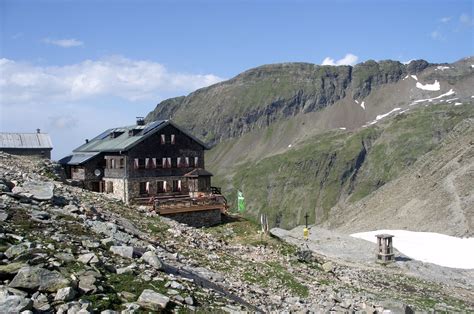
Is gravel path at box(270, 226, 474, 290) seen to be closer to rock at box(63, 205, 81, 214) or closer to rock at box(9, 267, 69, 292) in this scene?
rock at box(63, 205, 81, 214)

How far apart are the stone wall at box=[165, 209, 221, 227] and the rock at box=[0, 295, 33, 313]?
29.4 meters

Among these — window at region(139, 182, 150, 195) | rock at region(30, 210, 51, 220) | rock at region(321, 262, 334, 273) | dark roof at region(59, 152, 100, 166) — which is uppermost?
dark roof at region(59, 152, 100, 166)

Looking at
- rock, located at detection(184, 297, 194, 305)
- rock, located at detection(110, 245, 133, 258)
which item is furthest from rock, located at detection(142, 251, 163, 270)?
rock, located at detection(184, 297, 194, 305)

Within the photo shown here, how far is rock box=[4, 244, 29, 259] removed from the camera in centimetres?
1381

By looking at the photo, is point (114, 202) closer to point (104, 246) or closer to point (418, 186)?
point (104, 246)

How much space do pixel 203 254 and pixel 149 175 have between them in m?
23.9

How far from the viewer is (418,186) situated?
79000 millimetres

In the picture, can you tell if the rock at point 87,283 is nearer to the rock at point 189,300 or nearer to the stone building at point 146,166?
the rock at point 189,300

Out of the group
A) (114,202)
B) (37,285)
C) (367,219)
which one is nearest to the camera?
(37,285)

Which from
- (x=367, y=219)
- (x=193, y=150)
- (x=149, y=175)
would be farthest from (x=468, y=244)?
(x=149, y=175)

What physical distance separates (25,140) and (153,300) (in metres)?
54.2

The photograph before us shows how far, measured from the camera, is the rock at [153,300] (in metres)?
13.3

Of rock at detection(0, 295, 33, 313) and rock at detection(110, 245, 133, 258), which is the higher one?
rock at detection(110, 245, 133, 258)

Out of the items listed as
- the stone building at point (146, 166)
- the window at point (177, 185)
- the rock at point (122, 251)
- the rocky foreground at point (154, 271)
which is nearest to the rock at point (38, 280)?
the rocky foreground at point (154, 271)
